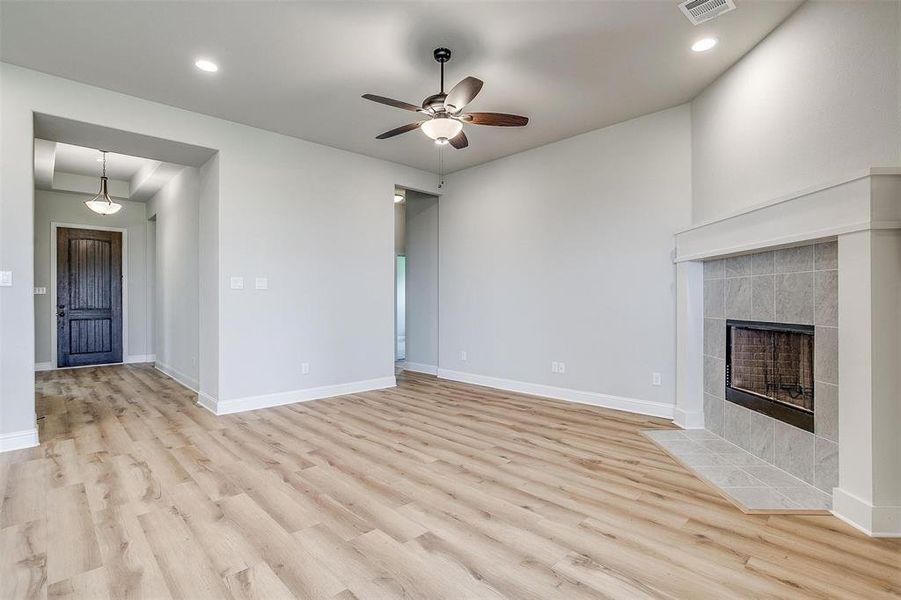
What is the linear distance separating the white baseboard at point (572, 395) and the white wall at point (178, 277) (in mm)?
3558

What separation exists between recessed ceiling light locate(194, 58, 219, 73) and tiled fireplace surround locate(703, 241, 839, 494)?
4.37m

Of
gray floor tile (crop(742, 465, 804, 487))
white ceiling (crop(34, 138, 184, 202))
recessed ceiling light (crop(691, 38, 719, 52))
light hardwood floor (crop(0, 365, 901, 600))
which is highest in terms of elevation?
white ceiling (crop(34, 138, 184, 202))

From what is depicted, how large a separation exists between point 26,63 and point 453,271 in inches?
185

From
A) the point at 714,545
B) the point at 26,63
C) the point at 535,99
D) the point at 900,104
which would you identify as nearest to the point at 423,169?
the point at 535,99

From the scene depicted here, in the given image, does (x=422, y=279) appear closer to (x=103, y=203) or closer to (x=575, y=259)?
(x=575, y=259)

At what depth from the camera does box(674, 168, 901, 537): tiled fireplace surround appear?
2.11 m

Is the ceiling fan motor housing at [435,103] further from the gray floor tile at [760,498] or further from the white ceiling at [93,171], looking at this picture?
the white ceiling at [93,171]

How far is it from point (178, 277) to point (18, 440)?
332 centimetres

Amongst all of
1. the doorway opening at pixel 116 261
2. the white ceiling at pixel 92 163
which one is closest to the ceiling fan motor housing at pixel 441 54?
the doorway opening at pixel 116 261

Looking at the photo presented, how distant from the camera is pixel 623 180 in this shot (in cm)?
452

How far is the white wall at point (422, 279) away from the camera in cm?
667

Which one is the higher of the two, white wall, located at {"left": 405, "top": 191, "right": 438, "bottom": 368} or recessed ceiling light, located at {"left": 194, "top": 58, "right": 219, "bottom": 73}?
recessed ceiling light, located at {"left": 194, "top": 58, "right": 219, "bottom": 73}

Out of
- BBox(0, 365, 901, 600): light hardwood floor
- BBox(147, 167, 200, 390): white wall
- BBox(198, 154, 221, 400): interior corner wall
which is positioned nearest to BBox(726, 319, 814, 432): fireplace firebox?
BBox(0, 365, 901, 600): light hardwood floor

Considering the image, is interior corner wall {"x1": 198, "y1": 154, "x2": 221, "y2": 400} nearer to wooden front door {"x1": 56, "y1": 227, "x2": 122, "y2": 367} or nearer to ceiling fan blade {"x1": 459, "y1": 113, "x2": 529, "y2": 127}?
ceiling fan blade {"x1": 459, "y1": 113, "x2": 529, "y2": 127}
